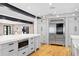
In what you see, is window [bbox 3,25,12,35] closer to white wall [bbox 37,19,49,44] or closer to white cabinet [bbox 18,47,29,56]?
white wall [bbox 37,19,49,44]

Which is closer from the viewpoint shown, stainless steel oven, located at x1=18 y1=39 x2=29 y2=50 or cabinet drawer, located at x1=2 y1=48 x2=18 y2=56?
cabinet drawer, located at x1=2 y1=48 x2=18 y2=56

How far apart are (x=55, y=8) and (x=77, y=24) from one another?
972mm

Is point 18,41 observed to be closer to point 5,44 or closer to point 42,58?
point 5,44

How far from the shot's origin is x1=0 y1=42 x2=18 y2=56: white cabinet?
1.22 metres

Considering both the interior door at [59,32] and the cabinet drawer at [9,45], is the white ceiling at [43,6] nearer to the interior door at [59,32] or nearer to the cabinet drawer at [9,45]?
the interior door at [59,32]

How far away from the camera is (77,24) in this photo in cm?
125

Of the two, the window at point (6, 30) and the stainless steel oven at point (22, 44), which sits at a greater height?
the window at point (6, 30)

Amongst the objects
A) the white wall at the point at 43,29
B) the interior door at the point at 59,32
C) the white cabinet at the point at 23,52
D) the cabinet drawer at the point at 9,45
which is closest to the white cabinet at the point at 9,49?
the cabinet drawer at the point at 9,45

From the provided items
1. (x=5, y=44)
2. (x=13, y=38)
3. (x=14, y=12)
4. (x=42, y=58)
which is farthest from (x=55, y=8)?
(x=42, y=58)

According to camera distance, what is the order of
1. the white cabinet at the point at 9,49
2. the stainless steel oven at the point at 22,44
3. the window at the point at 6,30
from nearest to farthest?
the window at the point at 6,30
the white cabinet at the point at 9,49
the stainless steel oven at the point at 22,44

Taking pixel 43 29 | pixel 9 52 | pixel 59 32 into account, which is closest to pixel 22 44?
pixel 9 52

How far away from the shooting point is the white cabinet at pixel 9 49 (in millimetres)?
1221

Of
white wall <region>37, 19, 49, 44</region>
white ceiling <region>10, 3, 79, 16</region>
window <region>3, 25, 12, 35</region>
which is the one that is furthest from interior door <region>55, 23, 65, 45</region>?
window <region>3, 25, 12, 35</region>

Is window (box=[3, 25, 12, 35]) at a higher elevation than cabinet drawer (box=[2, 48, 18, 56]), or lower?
higher
